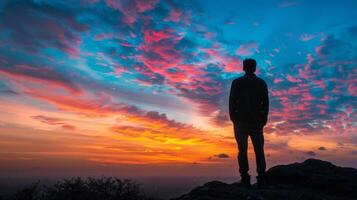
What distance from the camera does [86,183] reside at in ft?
30.7

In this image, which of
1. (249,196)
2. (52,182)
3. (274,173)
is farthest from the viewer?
(274,173)

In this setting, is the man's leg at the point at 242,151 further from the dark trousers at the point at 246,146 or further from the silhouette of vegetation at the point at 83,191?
the silhouette of vegetation at the point at 83,191

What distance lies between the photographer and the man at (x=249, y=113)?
31.0ft

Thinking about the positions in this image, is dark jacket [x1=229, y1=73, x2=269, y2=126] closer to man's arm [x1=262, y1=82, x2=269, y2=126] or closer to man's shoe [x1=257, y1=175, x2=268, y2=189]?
man's arm [x1=262, y1=82, x2=269, y2=126]

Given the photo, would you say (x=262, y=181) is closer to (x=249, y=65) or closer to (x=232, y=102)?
(x=232, y=102)

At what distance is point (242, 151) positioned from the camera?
9.46 meters

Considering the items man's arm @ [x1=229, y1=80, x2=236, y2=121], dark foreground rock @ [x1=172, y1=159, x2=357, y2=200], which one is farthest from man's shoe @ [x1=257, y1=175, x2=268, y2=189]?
man's arm @ [x1=229, y1=80, x2=236, y2=121]

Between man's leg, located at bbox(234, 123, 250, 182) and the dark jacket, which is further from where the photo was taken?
the dark jacket

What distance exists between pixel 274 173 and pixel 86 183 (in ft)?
23.0

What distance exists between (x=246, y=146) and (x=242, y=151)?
216 mm

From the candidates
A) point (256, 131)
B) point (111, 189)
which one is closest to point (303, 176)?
point (256, 131)

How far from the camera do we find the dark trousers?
943cm

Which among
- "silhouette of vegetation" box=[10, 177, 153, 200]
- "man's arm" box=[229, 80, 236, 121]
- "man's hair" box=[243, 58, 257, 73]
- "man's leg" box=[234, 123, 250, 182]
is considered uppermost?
"man's hair" box=[243, 58, 257, 73]

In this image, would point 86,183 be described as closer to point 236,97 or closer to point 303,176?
point 236,97
